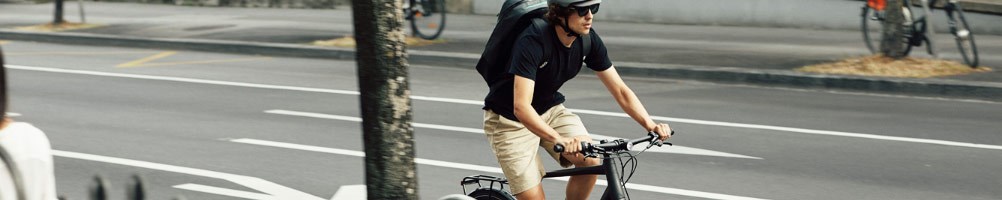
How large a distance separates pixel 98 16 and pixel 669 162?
1869cm

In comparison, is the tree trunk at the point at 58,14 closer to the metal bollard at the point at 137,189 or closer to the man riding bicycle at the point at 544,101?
the man riding bicycle at the point at 544,101

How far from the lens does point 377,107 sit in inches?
209

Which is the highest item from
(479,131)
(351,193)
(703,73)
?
(351,193)

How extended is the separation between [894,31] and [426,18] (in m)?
7.13

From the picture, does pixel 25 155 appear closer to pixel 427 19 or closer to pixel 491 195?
pixel 491 195

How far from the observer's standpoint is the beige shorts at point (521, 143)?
216 inches

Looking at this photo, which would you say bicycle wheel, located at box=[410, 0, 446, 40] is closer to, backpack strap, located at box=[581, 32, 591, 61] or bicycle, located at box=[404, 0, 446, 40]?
bicycle, located at box=[404, 0, 446, 40]

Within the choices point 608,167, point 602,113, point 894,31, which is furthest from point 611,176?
point 894,31

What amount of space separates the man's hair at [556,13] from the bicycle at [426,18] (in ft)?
46.4

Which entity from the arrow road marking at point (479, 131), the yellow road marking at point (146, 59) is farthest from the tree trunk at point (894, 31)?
the yellow road marking at point (146, 59)

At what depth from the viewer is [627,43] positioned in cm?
1875

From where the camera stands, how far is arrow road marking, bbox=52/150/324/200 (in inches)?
324

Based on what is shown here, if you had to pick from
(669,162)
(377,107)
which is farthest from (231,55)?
(377,107)

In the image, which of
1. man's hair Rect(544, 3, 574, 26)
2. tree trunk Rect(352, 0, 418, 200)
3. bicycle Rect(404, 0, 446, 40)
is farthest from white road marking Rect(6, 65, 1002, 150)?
tree trunk Rect(352, 0, 418, 200)
